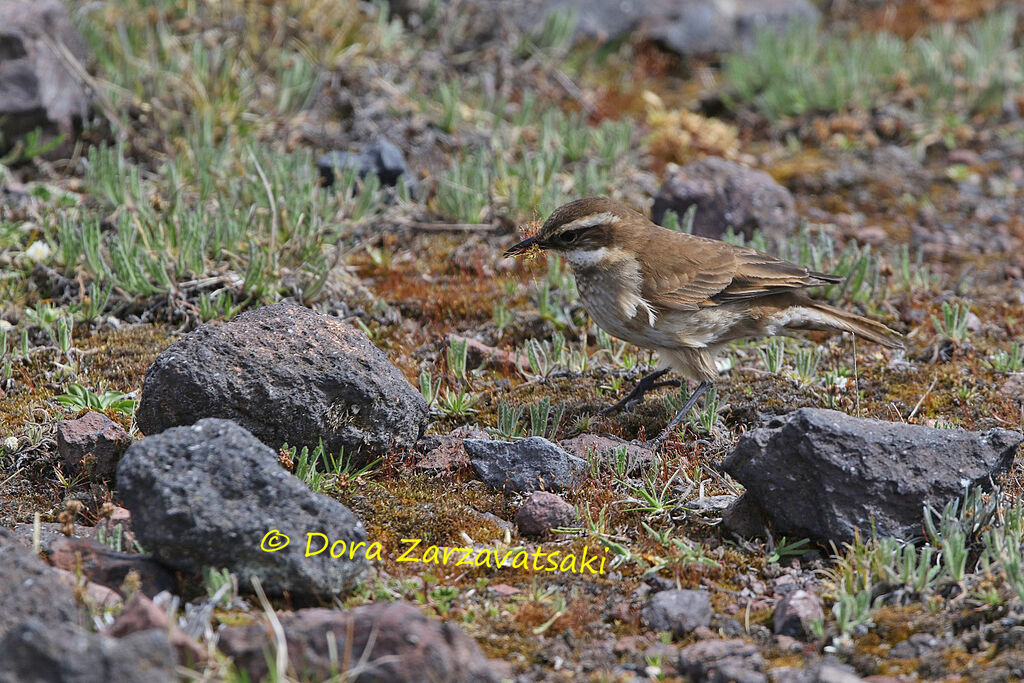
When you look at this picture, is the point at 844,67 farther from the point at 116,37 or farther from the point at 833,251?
the point at 116,37

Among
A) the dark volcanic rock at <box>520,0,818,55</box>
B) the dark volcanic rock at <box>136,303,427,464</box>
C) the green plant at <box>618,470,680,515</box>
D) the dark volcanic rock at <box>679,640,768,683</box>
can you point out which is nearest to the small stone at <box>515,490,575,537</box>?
the green plant at <box>618,470,680,515</box>

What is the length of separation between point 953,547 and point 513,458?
233 centimetres

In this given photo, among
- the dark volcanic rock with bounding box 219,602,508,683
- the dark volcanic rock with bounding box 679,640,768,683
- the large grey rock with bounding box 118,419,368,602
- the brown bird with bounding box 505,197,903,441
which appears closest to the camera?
the dark volcanic rock with bounding box 219,602,508,683

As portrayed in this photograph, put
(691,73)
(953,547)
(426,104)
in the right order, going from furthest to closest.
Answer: (691,73) < (426,104) < (953,547)

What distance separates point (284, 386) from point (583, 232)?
2.47m

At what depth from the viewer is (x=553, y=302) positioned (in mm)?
8609

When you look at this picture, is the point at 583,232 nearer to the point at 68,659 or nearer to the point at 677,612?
the point at 677,612

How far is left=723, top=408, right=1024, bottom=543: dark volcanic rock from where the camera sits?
534 centimetres

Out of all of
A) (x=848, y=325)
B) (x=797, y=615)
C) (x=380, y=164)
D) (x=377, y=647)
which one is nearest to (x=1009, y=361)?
(x=848, y=325)

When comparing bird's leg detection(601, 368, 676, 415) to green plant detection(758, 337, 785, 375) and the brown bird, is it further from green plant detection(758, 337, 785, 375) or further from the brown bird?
green plant detection(758, 337, 785, 375)

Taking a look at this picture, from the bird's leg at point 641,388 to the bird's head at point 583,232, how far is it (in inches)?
33.8

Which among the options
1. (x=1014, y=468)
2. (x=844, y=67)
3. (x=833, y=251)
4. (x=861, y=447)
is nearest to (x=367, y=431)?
(x=861, y=447)

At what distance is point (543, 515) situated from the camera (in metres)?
5.72

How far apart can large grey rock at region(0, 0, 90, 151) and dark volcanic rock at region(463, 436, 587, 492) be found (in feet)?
19.6
